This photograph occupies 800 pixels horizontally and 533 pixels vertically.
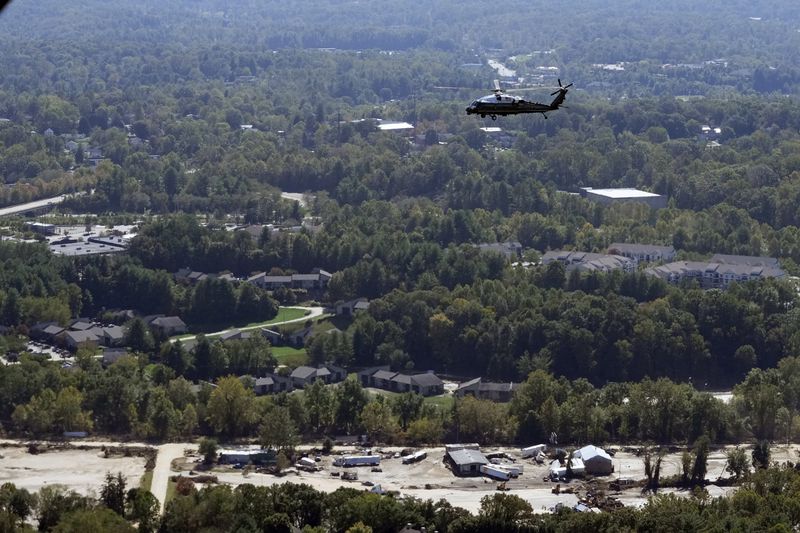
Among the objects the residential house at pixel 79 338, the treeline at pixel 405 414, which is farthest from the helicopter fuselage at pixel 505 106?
the residential house at pixel 79 338

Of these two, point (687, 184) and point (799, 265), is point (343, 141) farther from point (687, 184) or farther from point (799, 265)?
point (799, 265)

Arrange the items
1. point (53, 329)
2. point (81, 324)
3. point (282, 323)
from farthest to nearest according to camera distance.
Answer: point (282, 323), point (81, 324), point (53, 329)

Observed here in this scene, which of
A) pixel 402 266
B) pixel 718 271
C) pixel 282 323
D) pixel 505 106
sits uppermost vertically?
pixel 505 106

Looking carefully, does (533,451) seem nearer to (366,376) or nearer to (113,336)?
(366,376)

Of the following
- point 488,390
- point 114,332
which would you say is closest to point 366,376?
point 488,390

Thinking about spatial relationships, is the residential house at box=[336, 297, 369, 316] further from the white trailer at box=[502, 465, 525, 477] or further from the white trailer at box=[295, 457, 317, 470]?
the white trailer at box=[502, 465, 525, 477]

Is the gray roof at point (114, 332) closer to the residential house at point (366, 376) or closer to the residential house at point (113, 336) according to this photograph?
the residential house at point (113, 336)

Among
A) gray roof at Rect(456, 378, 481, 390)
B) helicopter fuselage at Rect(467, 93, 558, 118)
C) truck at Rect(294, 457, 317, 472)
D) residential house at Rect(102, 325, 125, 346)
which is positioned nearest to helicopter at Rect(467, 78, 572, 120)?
helicopter fuselage at Rect(467, 93, 558, 118)

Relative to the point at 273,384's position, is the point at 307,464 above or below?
above
